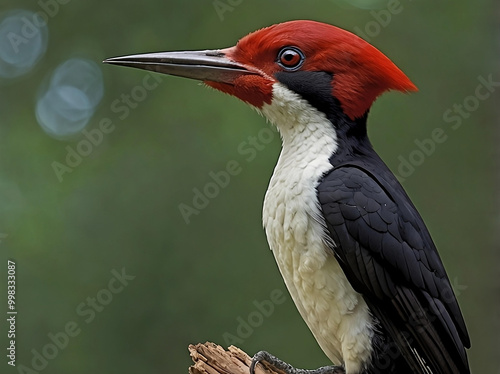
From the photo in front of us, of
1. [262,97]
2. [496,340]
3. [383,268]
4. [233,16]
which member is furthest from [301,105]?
[496,340]

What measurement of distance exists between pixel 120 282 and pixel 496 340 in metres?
2.30

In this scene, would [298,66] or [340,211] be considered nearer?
[340,211]

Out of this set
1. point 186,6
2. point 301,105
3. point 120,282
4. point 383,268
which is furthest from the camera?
point 186,6

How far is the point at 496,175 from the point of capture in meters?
4.18

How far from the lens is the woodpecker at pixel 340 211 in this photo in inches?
95.1

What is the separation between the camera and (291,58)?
2627 mm

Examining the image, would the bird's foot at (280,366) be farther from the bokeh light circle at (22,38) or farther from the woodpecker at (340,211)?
the bokeh light circle at (22,38)

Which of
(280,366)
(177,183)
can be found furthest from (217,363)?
(177,183)

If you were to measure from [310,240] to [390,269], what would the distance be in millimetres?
292

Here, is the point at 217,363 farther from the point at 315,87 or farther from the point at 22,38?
the point at 22,38

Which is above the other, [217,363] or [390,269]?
[390,269]

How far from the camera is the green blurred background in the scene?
405 centimetres

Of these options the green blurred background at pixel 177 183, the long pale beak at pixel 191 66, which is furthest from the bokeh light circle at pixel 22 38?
the long pale beak at pixel 191 66

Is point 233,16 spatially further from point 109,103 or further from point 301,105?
point 301,105
